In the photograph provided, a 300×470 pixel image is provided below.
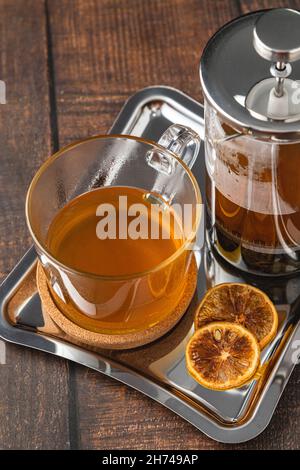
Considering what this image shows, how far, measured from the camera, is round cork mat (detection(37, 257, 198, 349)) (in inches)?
37.2

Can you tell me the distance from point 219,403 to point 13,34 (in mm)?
627

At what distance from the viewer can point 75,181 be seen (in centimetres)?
101

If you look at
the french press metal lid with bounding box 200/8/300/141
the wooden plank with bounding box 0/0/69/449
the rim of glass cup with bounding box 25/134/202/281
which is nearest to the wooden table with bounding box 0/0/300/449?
the wooden plank with bounding box 0/0/69/449

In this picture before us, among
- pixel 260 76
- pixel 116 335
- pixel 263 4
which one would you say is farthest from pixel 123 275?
pixel 263 4

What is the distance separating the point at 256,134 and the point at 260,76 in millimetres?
68

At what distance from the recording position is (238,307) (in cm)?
96

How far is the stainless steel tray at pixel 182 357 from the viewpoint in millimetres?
913

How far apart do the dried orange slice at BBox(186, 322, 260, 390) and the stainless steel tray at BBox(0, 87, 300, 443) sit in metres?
0.03

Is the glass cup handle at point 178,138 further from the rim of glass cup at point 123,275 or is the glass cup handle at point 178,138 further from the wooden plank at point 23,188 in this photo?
the wooden plank at point 23,188

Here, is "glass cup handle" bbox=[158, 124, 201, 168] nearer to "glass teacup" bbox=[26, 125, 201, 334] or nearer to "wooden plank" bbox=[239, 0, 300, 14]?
"glass teacup" bbox=[26, 125, 201, 334]

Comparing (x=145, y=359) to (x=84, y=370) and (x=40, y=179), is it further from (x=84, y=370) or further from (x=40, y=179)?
(x=40, y=179)

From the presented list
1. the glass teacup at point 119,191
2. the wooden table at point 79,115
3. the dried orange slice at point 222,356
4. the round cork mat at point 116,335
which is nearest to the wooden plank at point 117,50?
the wooden table at point 79,115

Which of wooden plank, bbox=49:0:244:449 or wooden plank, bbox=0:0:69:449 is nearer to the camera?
wooden plank, bbox=0:0:69:449

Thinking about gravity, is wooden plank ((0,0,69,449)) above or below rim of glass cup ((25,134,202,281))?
below
